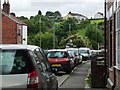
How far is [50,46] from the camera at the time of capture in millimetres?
91875

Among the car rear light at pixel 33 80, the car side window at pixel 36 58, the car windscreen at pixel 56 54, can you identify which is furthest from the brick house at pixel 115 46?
the car windscreen at pixel 56 54

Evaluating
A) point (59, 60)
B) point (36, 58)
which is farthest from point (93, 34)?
point (36, 58)

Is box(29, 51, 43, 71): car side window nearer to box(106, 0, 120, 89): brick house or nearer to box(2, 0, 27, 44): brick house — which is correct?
box(106, 0, 120, 89): brick house

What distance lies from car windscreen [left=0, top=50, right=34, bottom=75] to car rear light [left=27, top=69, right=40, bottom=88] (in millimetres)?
108

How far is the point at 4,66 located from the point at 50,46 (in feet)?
273

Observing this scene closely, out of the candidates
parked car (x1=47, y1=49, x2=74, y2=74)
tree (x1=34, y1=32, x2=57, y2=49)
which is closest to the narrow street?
parked car (x1=47, y1=49, x2=74, y2=74)

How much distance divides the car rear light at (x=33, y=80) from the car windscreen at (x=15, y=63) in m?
0.11

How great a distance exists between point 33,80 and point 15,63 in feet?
1.66

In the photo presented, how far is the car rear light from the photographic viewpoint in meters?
8.41

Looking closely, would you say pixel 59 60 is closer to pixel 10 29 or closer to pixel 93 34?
pixel 10 29

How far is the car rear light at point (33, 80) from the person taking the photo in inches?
331

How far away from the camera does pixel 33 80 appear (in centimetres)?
849

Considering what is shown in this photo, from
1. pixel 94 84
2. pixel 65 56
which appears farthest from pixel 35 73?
pixel 65 56

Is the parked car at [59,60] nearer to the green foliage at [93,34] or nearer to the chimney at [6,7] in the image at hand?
the chimney at [6,7]
